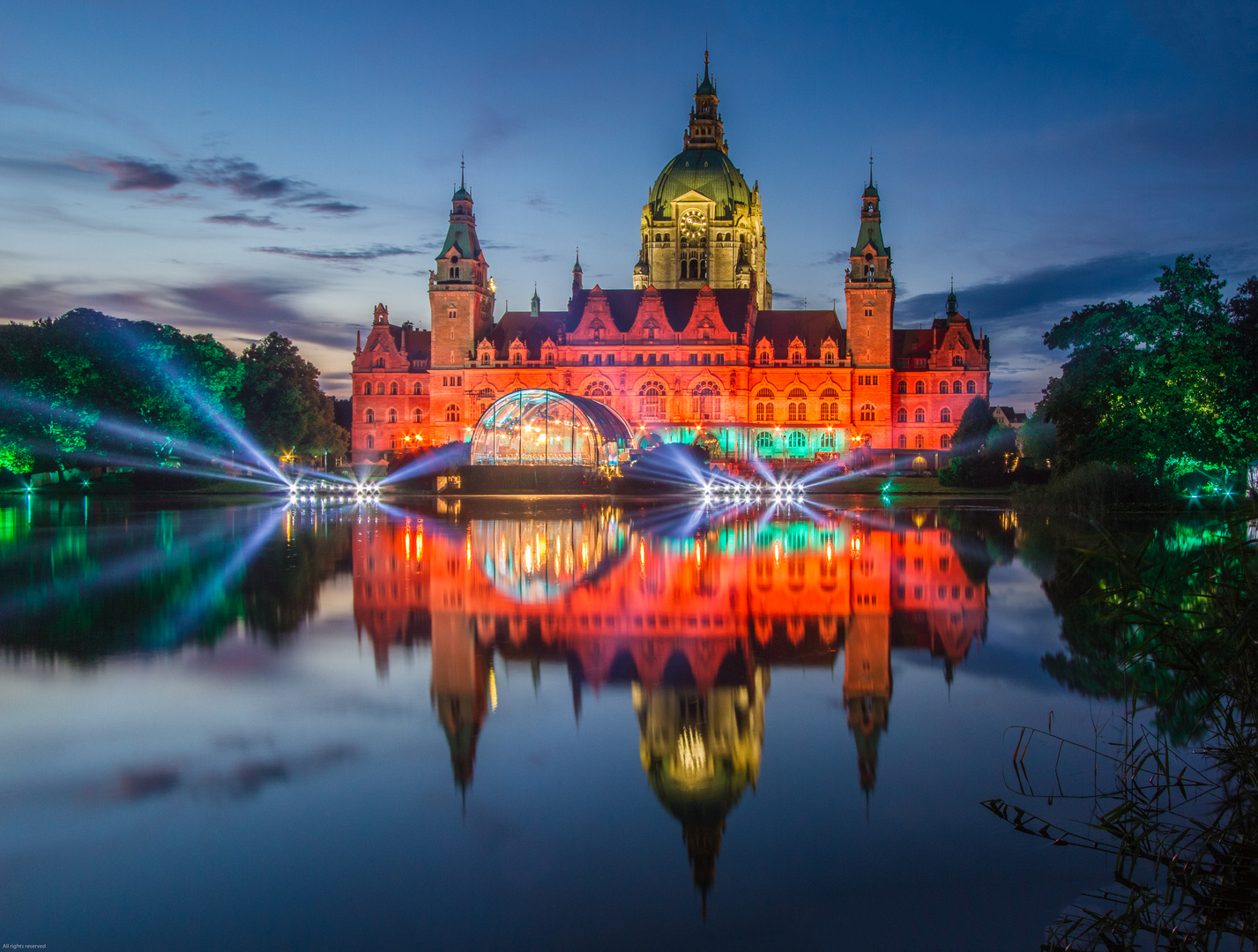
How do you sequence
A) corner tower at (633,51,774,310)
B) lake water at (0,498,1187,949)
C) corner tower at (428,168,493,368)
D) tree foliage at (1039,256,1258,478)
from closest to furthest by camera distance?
lake water at (0,498,1187,949)
tree foliage at (1039,256,1258,478)
corner tower at (428,168,493,368)
corner tower at (633,51,774,310)

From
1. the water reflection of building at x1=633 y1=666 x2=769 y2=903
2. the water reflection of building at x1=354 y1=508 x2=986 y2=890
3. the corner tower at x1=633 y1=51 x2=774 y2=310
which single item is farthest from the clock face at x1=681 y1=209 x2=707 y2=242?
the water reflection of building at x1=633 y1=666 x2=769 y2=903

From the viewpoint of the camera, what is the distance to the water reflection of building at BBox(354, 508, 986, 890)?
28.7ft

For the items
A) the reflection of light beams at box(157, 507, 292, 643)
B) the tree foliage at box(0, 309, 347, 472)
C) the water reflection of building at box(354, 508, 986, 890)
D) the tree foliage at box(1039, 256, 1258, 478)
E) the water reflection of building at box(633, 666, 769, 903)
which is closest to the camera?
the water reflection of building at box(633, 666, 769, 903)

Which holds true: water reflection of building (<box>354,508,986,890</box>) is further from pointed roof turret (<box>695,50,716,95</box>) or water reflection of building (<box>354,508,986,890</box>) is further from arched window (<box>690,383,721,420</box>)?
pointed roof turret (<box>695,50,716,95</box>)

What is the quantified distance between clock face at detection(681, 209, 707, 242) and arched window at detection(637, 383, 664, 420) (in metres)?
24.1

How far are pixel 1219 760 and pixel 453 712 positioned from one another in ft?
21.9

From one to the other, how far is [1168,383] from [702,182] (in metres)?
82.6

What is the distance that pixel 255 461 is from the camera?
76.9 meters

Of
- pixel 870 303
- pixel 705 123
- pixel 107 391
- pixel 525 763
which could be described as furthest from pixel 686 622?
pixel 705 123

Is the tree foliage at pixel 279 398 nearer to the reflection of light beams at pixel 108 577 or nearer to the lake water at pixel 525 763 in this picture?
the reflection of light beams at pixel 108 577

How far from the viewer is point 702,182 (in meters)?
111

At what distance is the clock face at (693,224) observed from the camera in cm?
11062

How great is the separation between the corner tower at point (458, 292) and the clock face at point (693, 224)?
77.1 ft

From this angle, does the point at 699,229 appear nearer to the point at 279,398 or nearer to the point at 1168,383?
the point at 279,398
